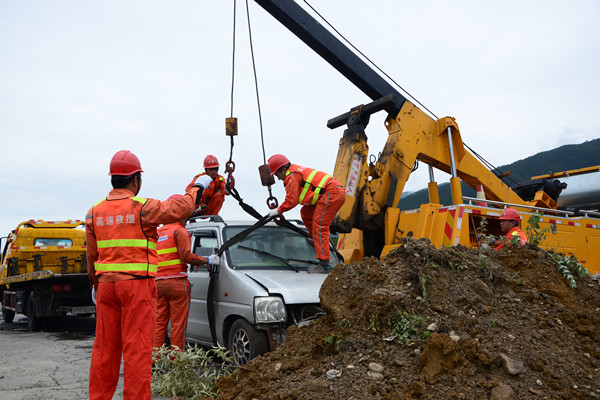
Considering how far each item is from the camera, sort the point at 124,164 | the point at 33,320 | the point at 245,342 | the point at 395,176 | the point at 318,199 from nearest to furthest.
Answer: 1. the point at 124,164
2. the point at 245,342
3. the point at 318,199
4. the point at 395,176
5. the point at 33,320

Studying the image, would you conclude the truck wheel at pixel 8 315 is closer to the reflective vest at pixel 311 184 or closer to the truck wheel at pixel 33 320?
the truck wheel at pixel 33 320

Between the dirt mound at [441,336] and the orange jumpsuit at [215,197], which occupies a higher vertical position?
the orange jumpsuit at [215,197]

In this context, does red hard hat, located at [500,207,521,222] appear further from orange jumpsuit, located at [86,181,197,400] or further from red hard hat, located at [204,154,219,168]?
orange jumpsuit, located at [86,181,197,400]

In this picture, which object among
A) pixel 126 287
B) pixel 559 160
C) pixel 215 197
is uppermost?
pixel 559 160

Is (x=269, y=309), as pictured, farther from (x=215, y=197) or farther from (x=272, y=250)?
(x=215, y=197)

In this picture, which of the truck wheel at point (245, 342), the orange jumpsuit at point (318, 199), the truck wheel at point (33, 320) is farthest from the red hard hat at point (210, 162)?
the truck wheel at point (33, 320)

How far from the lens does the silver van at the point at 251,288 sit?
502cm

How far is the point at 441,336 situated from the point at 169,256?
3318 millimetres

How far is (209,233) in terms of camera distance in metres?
6.56

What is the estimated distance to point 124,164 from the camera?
3963 mm

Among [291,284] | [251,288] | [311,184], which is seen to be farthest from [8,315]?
[291,284]

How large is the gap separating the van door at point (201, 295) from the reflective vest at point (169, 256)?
25 cm

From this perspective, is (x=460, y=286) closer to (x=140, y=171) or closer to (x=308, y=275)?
(x=308, y=275)

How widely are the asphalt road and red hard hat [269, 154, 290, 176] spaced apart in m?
3.03
